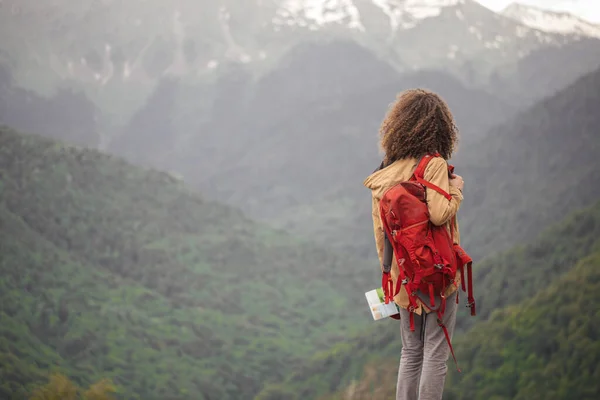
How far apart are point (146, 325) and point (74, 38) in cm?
→ 2648

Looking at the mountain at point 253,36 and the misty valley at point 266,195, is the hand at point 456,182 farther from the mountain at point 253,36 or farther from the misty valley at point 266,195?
the mountain at point 253,36

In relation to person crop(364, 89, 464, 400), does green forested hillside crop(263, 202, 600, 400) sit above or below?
above

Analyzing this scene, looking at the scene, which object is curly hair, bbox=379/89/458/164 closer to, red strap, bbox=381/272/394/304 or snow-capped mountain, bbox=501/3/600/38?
red strap, bbox=381/272/394/304

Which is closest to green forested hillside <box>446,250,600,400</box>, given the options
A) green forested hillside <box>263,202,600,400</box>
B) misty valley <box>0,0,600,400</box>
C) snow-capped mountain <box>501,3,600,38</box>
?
misty valley <box>0,0,600,400</box>

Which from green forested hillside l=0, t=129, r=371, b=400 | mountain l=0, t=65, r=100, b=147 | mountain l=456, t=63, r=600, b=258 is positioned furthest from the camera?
mountain l=0, t=65, r=100, b=147

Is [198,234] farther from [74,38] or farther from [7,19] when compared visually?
[74,38]

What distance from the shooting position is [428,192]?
3232 mm

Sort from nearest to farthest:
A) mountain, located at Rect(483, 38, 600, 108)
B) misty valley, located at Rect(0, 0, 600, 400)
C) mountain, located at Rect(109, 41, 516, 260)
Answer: misty valley, located at Rect(0, 0, 600, 400)
mountain, located at Rect(483, 38, 600, 108)
mountain, located at Rect(109, 41, 516, 260)

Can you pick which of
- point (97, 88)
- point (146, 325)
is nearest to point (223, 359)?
point (146, 325)

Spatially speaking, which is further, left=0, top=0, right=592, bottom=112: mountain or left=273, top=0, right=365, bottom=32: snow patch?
left=273, top=0, right=365, bottom=32: snow patch

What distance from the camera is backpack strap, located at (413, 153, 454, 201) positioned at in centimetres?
322

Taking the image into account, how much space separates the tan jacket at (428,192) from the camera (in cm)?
320

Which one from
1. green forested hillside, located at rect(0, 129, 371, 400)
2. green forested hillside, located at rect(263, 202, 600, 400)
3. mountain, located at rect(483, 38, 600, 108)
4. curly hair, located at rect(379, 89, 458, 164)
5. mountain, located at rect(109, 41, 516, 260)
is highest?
mountain, located at rect(109, 41, 516, 260)

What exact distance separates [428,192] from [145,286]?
73.9 feet
